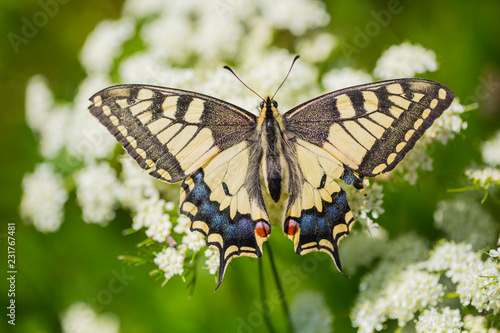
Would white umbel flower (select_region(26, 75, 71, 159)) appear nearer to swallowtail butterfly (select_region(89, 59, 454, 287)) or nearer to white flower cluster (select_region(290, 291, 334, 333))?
swallowtail butterfly (select_region(89, 59, 454, 287))

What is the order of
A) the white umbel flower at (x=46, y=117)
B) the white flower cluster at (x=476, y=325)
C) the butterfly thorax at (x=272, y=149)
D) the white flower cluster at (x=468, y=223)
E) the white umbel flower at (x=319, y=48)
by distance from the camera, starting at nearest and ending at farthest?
the white flower cluster at (x=476, y=325), the butterfly thorax at (x=272, y=149), the white flower cluster at (x=468, y=223), the white umbel flower at (x=319, y=48), the white umbel flower at (x=46, y=117)

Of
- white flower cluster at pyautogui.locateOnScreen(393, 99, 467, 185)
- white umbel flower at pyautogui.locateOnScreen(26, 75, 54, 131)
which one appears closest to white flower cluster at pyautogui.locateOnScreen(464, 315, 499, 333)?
white flower cluster at pyautogui.locateOnScreen(393, 99, 467, 185)

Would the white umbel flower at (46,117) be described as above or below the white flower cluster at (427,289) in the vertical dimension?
above

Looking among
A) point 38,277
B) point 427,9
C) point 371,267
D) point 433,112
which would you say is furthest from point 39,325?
point 427,9

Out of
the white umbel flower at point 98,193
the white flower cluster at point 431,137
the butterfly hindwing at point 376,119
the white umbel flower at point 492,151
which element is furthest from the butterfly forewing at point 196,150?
the white umbel flower at point 492,151

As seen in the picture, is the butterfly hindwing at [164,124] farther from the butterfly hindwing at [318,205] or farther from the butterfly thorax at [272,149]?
the butterfly hindwing at [318,205]

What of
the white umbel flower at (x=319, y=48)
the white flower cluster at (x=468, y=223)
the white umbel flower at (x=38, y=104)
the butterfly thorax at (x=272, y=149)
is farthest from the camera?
the white umbel flower at (x=38, y=104)
